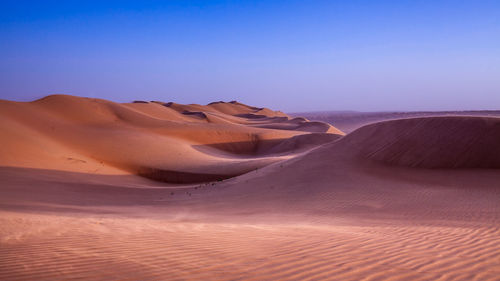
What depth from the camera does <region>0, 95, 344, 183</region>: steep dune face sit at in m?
18.8

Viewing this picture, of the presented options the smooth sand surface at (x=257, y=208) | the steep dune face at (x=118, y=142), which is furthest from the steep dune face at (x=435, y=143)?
the steep dune face at (x=118, y=142)

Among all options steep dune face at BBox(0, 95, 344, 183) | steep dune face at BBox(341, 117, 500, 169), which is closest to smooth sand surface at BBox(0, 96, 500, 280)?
steep dune face at BBox(341, 117, 500, 169)

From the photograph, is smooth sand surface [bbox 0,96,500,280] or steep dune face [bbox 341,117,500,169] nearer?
smooth sand surface [bbox 0,96,500,280]

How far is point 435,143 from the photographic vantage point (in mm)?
13875

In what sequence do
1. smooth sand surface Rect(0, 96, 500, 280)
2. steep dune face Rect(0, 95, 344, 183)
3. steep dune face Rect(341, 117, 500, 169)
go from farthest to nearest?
steep dune face Rect(0, 95, 344, 183) < steep dune face Rect(341, 117, 500, 169) < smooth sand surface Rect(0, 96, 500, 280)

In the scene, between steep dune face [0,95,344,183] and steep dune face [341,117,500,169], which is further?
steep dune face [0,95,344,183]

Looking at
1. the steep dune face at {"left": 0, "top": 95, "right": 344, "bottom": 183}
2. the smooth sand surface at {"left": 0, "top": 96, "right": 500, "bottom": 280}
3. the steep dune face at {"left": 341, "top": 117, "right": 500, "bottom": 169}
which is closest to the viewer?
the smooth sand surface at {"left": 0, "top": 96, "right": 500, "bottom": 280}

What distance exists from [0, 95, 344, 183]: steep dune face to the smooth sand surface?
0.64 ft

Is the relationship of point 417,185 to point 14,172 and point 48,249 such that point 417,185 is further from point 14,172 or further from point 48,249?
point 14,172

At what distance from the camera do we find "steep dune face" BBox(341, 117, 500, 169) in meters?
13.0

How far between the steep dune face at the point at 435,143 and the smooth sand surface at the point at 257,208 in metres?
0.05

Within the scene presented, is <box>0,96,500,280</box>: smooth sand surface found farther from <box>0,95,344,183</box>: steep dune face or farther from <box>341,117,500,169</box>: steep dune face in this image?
<box>0,95,344,183</box>: steep dune face

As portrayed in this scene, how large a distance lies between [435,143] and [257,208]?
8511mm

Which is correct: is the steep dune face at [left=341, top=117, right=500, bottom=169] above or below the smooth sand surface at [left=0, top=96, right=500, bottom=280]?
above
